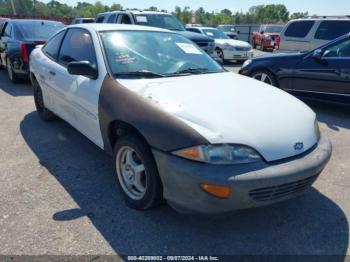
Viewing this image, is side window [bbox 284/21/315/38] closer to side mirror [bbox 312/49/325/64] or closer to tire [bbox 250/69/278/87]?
tire [bbox 250/69/278/87]

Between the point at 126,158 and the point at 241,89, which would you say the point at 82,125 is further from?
the point at 241,89

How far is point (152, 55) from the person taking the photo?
11.4 ft

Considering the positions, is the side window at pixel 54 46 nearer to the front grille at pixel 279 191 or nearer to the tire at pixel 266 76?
the front grille at pixel 279 191

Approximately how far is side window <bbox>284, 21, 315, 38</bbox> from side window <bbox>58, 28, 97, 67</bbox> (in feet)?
25.7

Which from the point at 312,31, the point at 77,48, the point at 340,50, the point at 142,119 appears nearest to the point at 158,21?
the point at 312,31

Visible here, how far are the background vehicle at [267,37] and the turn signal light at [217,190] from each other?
64.2 ft

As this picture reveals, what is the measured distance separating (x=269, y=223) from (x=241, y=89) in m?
1.23

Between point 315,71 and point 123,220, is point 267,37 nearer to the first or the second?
point 315,71

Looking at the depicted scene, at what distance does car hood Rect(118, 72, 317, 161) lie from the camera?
234 centimetres

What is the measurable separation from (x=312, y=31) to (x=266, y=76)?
4.32 m

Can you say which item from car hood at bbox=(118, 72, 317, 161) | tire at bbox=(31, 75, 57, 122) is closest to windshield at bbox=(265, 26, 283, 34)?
tire at bbox=(31, 75, 57, 122)

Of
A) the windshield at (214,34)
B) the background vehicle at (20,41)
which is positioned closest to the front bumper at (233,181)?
the background vehicle at (20,41)

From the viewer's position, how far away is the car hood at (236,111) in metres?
2.34

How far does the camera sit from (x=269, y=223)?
8.98 feet
